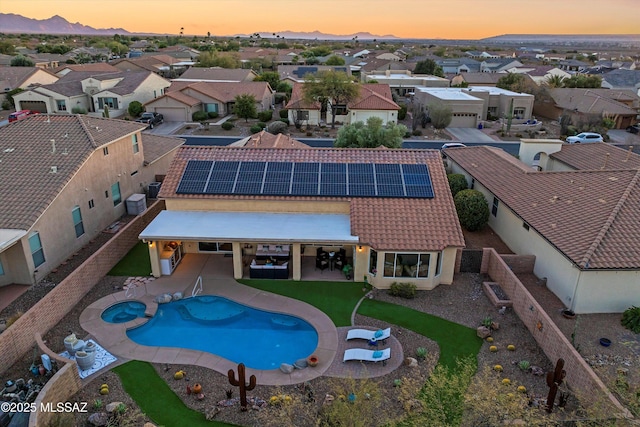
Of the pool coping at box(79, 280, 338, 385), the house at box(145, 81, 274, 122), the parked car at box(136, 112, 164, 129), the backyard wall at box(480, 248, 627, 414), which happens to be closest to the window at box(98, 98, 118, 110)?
the house at box(145, 81, 274, 122)

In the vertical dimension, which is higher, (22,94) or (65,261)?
(22,94)

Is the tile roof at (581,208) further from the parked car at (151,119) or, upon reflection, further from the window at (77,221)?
the parked car at (151,119)

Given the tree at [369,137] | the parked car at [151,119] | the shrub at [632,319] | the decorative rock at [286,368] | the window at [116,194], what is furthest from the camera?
the parked car at [151,119]

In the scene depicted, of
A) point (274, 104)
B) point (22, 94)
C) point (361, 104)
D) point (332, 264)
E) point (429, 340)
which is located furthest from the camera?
point (274, 104)

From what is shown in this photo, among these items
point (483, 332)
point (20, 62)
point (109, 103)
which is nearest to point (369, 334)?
point (483, 332)

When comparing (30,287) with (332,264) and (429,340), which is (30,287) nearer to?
(332,264)

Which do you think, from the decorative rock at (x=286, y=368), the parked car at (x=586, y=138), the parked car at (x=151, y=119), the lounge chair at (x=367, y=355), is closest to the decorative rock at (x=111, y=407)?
the decorative rock at (x=286, y=368)

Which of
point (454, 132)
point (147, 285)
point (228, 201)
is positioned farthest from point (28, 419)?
point (454, 132)

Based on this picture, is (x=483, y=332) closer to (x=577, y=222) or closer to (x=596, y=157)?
(x=577, y=222)
